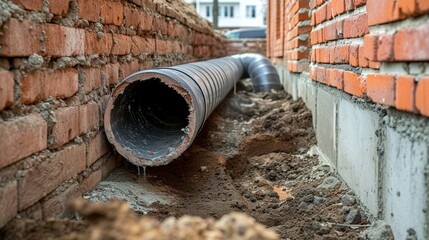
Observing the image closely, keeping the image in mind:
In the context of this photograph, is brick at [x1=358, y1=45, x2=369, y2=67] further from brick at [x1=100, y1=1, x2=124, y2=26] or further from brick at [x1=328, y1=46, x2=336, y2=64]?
brick at [x1=100, y1=1, x2=124, y2=26]

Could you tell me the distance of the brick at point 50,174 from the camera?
219 centimetres

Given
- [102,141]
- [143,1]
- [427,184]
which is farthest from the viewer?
[143,1]

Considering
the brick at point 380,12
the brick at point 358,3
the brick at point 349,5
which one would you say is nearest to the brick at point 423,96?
the brick at point 380,12

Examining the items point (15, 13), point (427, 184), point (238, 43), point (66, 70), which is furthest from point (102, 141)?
point (238, 43)

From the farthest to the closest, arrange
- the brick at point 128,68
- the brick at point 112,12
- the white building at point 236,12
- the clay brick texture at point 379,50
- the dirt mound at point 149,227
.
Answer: the white building at point 236,12 → the brick at point 128,68 → the brick at point 112,12 → the clay brick texture at point 379,50 → the dirt mound at point 149,227

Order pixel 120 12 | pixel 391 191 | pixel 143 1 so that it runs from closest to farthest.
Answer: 1. pixel 391 191
2. pixel 120 12
3. pixel 143 1

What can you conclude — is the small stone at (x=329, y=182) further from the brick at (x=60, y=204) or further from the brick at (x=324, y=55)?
the brick at (x=60, y=204)

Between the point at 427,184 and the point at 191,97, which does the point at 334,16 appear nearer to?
the point at 191,97

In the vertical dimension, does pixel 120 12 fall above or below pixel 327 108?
above

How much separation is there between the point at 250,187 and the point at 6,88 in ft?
7.34

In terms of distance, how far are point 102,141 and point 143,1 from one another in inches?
66.8

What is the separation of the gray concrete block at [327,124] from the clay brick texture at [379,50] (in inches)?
6.2

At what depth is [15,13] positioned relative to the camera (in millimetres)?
2180

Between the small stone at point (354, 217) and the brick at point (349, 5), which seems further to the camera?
the brick at point (349, 5)
